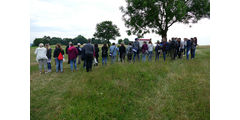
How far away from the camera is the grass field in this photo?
14.4ft

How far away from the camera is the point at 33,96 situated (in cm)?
581

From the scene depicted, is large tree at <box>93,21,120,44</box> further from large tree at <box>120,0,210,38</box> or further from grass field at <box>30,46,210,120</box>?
grass field at <box>30,46,210,120</box>

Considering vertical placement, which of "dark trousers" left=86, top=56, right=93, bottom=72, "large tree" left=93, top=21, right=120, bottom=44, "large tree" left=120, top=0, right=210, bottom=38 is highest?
"large tree" left=93, top=21, right=120, bottom=44

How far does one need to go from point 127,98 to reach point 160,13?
752 inches

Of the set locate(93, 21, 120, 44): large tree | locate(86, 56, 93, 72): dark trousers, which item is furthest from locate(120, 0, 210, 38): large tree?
locate(93, 21, 120, 44): large tree

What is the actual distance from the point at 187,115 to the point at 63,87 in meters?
5.70

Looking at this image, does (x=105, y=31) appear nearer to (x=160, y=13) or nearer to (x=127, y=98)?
(x=160, y=13)

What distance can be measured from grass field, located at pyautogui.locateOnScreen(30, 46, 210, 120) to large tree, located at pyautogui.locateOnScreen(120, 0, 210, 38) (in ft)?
46.9

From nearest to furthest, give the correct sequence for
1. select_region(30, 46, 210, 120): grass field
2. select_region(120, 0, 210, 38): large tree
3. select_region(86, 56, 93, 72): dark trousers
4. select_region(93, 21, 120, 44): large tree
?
select_region(30, 46, 210, 120): grass field < select_region(86, 56, 93, 72): dark trousers < select_region(120, 0, 210, 38): large tree < select_region(93, 21, 120, 44): large tree

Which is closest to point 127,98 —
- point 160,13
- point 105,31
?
point 160,13

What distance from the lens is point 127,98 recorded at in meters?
5.43

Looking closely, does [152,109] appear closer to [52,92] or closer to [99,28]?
[52,92]

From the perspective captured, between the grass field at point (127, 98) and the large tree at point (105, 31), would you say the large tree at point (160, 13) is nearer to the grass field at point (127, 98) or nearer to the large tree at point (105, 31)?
the grass field at point (127, 98)

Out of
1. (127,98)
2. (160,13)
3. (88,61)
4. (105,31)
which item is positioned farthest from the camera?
(105,31)
